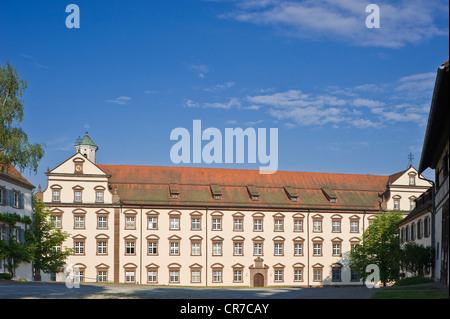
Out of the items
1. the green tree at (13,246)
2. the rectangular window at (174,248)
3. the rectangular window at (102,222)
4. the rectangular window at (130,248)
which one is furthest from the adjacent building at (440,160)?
the rectangular window at (102,222)

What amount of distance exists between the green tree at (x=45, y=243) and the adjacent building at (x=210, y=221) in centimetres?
345

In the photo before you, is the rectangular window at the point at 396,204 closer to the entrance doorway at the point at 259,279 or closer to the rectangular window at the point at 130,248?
the entrance doorway at the point at 259,279

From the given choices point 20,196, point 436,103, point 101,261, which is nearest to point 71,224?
point 101,261

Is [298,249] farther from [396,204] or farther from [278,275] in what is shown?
[396,204]

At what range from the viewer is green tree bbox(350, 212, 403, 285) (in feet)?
184

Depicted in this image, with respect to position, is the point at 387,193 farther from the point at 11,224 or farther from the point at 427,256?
the point at 11,224

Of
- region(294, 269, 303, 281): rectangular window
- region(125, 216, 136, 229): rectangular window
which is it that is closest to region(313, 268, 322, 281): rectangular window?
region(294, 269, 303, 281): rectangular window

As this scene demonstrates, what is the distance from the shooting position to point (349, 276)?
226 feet

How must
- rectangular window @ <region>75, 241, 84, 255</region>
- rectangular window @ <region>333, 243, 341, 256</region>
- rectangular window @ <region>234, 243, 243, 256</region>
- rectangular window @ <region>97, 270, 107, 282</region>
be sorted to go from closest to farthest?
rectangular window @ <region>97, 270, 107, 282</region>, rectangular window @ <region>75, 241, 84, 255</region>, rectangular window @ <region>234, 243, 243, 256</region>, rectangular window @ <region>333, 243, 341, 256</region>

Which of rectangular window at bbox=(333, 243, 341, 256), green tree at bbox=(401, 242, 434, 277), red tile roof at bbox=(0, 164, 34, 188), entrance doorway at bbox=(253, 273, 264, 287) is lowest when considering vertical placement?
entrance doorway at bbox=(253, 273, 264, 287)

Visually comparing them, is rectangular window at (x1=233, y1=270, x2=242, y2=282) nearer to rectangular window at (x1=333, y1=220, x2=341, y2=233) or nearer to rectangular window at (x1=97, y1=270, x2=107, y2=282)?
rectangular window at (x1=333, y1=220, x2=341, y2=233)

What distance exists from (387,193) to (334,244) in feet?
31.4

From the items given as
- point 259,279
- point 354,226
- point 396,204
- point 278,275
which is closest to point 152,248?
point 259,279

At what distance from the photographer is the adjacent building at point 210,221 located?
211 feet
